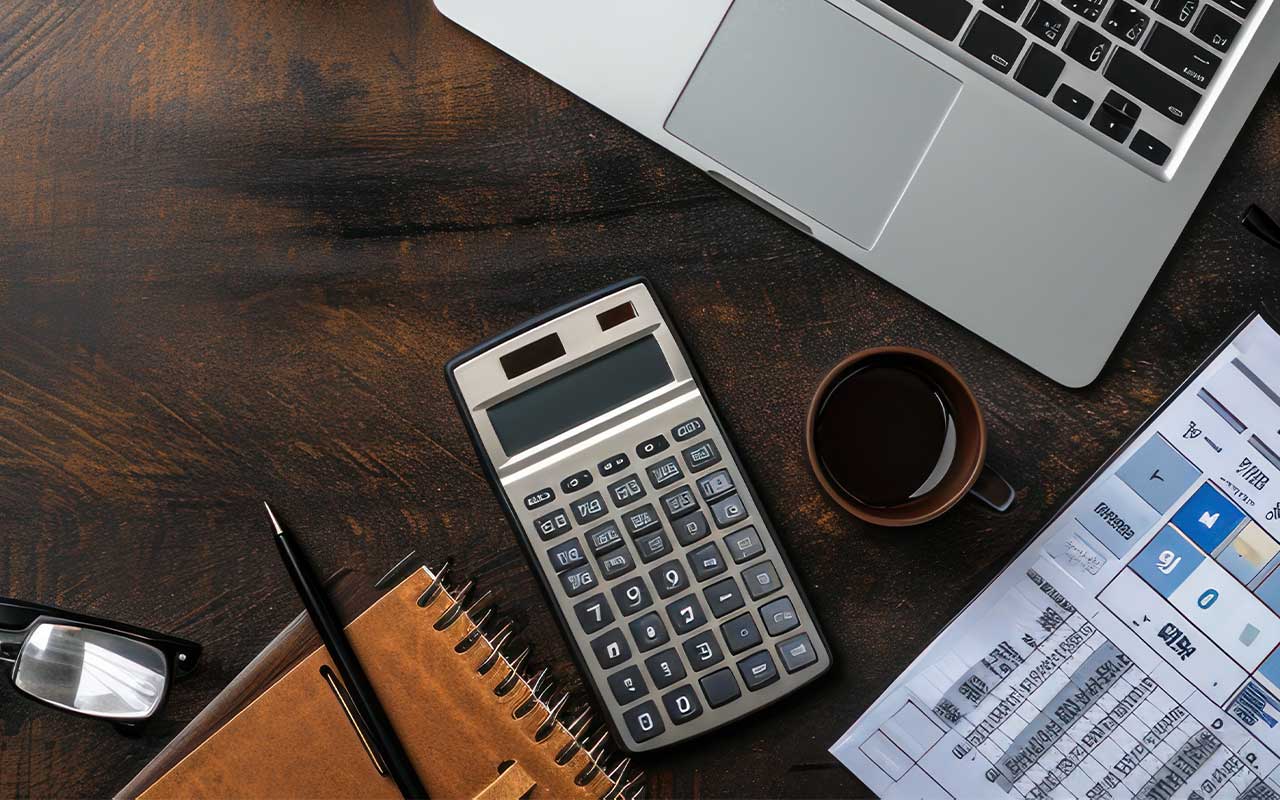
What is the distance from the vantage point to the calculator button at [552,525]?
55cm

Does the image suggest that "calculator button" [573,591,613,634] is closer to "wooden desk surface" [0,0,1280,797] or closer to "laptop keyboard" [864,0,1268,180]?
"wooden desk surface" [0,0,1280,797]

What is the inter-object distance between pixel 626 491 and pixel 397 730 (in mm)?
211

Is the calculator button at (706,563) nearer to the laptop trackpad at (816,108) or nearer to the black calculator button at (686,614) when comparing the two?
the black calculator button at (686,614)

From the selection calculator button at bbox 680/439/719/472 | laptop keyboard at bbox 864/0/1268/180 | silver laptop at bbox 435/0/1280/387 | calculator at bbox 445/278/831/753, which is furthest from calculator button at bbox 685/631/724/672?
laptop keyboard at bbox 864/0/1268/180

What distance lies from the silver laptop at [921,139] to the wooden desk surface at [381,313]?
0.07ft

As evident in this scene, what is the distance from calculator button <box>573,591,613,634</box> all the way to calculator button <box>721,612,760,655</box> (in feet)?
0.25

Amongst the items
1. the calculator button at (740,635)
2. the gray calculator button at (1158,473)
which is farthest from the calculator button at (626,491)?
the gray calculator button at (1158,473)

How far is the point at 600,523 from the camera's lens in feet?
1.81

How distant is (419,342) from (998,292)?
39 cm

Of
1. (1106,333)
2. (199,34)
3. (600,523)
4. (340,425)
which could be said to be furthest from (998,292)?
(199,34)

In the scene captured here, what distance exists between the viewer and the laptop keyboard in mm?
535

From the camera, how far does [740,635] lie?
21.7 inches

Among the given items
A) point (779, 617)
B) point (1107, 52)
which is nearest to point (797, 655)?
point (779, 617)

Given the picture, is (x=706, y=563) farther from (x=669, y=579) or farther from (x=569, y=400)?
(x=569, y=400)
